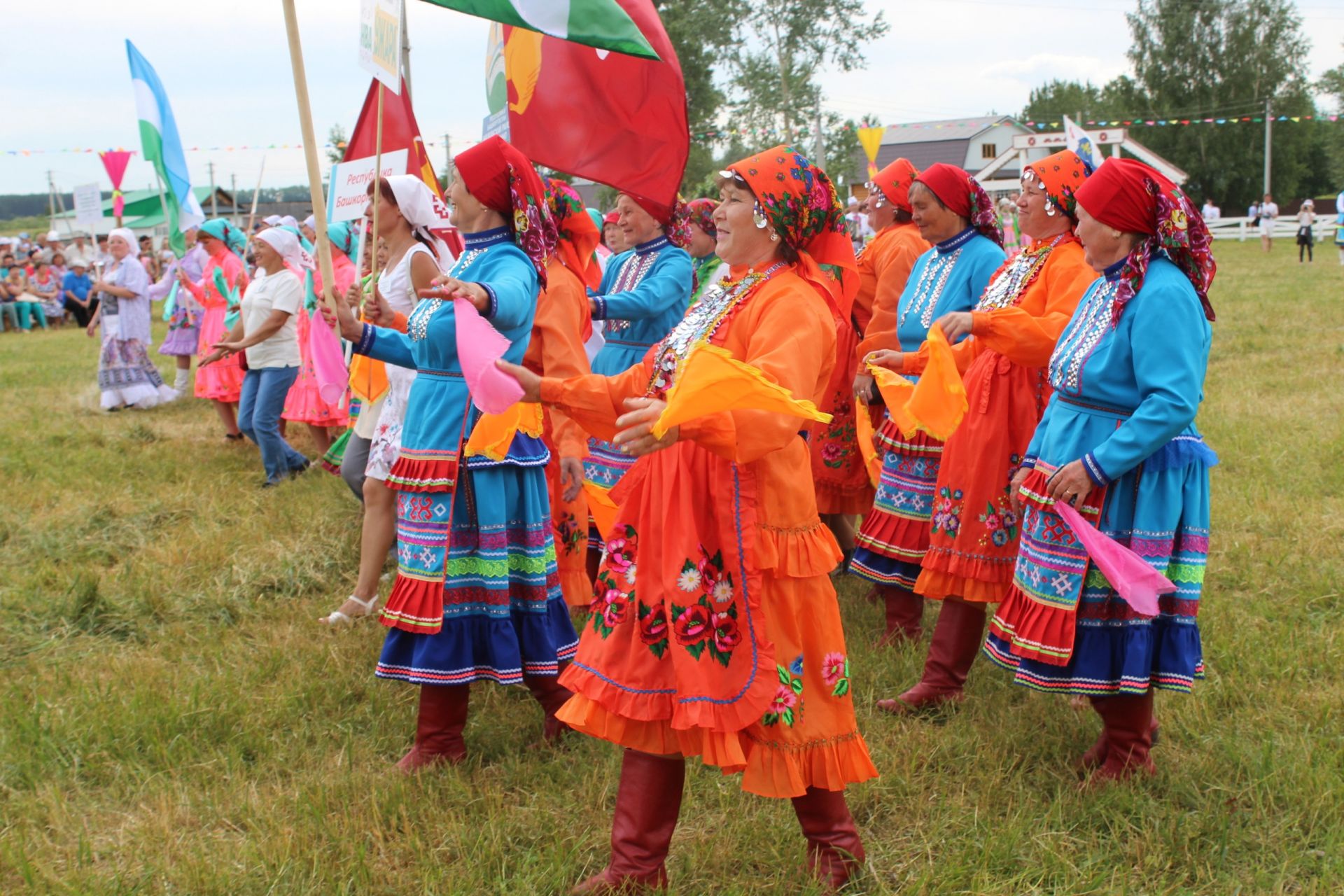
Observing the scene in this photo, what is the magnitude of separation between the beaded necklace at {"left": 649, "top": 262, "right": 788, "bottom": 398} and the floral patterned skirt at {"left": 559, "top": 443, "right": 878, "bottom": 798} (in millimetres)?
220

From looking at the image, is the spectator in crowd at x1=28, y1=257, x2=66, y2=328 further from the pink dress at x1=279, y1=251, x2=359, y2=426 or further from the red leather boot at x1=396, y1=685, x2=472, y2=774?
the red leather boot at x1=396, y1=685, x2=472, y2=774

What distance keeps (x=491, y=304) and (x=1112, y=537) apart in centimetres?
203

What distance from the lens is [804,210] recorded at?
2.94m

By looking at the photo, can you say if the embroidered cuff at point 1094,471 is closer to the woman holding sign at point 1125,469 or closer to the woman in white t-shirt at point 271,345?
the woman holding sign at point 1125,469

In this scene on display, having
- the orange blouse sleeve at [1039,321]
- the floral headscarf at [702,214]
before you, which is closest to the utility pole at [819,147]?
the floral headscarf at [702,214]

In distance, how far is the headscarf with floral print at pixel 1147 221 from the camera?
3.30 meters

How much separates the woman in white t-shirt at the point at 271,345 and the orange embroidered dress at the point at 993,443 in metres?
5.20

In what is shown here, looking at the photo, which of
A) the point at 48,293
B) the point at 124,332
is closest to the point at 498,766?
the point at 124,332

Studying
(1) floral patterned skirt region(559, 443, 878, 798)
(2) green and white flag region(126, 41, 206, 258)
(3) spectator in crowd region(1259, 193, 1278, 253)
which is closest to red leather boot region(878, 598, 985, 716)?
(1) floral patterned skirt region(559, 443, 878, 798)

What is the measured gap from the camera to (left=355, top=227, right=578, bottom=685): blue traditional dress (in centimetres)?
378

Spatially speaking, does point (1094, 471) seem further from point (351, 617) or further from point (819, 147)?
point (819, 147)

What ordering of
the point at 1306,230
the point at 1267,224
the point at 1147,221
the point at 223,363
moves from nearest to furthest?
the point at 1147,221 < the point at 223,363 < the point at 1306,230 < the point at 1267,224

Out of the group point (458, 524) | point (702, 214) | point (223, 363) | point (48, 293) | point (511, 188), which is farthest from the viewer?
point (48, 293)

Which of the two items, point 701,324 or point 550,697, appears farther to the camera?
point 550,697
